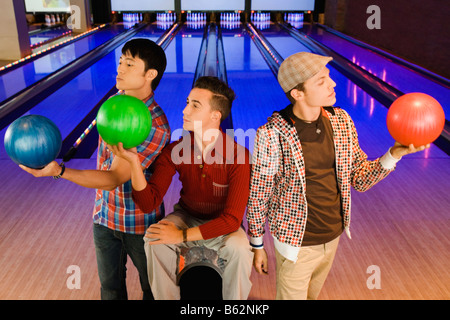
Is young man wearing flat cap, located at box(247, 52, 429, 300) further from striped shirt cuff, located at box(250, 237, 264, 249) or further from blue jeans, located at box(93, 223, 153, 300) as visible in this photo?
blue jeans, located at box(93, 223, 153, 300)

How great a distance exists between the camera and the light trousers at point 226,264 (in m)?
1.16

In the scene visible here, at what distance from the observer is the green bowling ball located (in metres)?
1.08

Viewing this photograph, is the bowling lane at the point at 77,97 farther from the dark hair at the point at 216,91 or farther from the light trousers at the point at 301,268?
the light trousers at the point at 301,268

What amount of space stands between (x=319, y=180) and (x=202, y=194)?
365 millimetres

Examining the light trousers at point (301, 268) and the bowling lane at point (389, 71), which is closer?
the light trousers at point (301, 268)

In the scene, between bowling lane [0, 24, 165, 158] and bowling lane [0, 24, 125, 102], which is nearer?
bowling lane [0, 24, 165, 158]

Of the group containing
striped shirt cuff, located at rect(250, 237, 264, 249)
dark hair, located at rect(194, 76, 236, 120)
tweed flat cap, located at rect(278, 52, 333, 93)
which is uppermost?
tweed flat cap, located at rect(278, 52, 333, 93)

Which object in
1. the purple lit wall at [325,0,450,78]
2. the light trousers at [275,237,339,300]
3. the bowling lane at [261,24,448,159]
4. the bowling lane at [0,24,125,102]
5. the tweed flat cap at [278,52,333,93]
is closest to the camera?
the tweed flat cap at [278,52,333,93]

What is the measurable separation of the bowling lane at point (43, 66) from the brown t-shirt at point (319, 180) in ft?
12.2

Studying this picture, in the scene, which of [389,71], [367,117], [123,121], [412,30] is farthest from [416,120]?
[412,30]

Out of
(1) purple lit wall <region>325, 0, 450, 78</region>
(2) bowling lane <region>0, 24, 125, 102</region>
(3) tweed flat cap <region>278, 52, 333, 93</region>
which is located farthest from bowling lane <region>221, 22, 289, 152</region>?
(2) bowling lane <region>0, 24, 125, 102</region>

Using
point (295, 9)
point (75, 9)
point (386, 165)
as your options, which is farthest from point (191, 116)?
point (295, 9)

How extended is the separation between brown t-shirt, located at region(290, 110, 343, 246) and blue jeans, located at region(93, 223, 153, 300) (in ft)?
1.78

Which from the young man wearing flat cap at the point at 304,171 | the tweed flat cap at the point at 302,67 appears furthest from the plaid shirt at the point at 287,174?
the tweed flat cap at the point at 302,67
